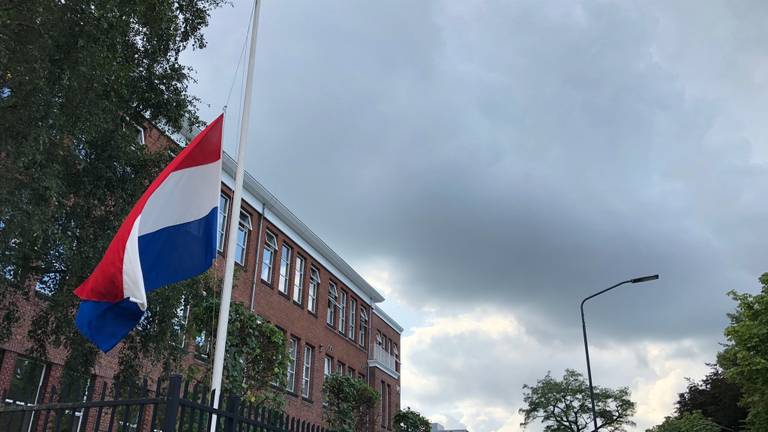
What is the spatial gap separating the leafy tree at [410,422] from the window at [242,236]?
14090 millimetres

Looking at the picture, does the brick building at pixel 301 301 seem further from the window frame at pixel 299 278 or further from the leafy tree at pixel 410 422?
the leafy tree at pixel 410 422

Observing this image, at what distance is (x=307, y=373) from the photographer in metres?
31.4

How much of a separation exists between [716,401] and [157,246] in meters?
43.7

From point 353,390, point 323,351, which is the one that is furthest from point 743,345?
point 323,351

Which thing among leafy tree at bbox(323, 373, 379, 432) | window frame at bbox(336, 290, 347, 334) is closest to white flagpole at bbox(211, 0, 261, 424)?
leafy tree at bbox(323, 373, 379, 432)

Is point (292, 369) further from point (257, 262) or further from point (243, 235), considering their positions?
point (243, 235)

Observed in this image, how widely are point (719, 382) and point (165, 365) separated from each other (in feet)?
127

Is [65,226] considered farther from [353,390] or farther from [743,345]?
[743,345]

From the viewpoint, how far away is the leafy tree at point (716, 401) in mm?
39188

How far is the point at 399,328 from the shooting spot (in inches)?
1879

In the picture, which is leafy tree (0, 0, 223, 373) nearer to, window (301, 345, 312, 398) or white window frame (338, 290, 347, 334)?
window (301, 345, 312, 398)

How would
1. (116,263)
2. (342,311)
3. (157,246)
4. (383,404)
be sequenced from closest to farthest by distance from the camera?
(116,263) < (157,246) < (342,311) < (383,404)

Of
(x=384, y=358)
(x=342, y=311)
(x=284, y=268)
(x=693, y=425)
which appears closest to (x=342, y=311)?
(x=342, y=311)

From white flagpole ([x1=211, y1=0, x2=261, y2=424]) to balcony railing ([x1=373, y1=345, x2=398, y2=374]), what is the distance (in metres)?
32.9
